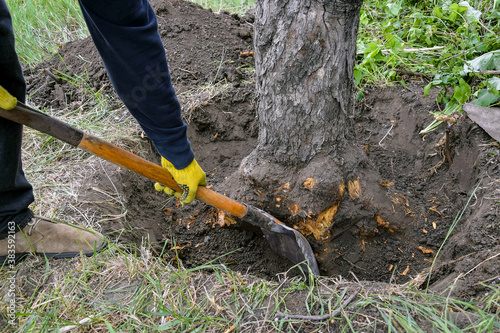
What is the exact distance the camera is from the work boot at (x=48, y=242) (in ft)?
5.80

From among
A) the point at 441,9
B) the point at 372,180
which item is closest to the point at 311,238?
→ the point at 372,180

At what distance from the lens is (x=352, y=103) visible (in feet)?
6.57

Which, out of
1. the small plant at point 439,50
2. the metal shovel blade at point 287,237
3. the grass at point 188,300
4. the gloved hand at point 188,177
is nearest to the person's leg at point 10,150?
the grass at point 188,300

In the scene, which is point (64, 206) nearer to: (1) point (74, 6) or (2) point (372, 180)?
(2) point (372, 180)

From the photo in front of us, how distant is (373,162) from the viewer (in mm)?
2549

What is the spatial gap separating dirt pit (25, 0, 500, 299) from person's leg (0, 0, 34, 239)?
12.3 inches

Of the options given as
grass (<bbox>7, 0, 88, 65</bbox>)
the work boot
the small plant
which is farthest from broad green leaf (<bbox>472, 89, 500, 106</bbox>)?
grass (<bbox>7, 0, 88, 65</bbox>)

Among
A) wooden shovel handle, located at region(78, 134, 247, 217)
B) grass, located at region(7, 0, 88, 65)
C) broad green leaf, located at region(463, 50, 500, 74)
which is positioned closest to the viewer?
wooden shovel handle, located at region(78, 134, 247, 217)

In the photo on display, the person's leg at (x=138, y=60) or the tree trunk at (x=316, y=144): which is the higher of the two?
the person's leg at (x=138, y=60)

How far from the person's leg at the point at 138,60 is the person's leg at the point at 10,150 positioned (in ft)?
1.65

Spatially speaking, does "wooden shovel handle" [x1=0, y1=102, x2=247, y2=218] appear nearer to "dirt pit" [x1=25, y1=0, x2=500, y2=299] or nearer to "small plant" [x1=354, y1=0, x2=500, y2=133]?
"dirt pit" [x1=25, y1=0, x2=500, y2=299]

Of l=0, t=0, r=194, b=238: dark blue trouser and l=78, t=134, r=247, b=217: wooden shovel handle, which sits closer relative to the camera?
l=0, t=0, r=194, b=238: dark blue trouser

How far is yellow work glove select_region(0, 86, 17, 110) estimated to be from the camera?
1.38 meters

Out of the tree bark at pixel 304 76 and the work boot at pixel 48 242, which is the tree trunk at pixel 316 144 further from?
the work boot at pixel 48 242
